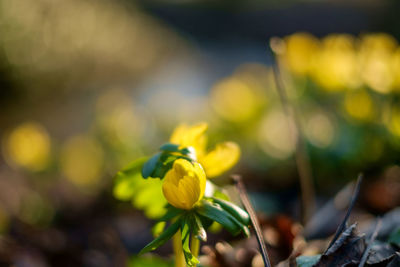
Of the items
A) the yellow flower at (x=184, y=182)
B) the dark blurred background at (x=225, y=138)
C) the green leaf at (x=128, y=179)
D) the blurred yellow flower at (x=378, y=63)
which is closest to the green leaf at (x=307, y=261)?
the yellow flower at (x=184, y=182)

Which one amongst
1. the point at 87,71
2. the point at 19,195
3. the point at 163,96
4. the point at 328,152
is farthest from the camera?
the point at 87,71

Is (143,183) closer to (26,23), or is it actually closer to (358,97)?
(358,97)

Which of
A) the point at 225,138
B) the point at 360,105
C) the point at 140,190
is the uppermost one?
the point at 140,190

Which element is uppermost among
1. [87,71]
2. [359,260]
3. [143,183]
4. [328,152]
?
[87,71]

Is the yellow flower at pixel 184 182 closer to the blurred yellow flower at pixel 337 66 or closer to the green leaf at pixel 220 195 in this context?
the green leaf at pixel 220 195

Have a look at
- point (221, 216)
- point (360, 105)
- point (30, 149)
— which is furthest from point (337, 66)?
point (30, 149)

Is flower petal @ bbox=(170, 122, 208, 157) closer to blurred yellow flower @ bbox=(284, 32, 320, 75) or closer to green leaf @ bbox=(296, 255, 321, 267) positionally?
green leaf @ bbox=(296, 255, 321, 267)

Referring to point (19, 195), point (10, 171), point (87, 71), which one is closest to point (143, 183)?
point (19, 195)

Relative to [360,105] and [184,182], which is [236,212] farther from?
[360,105]
